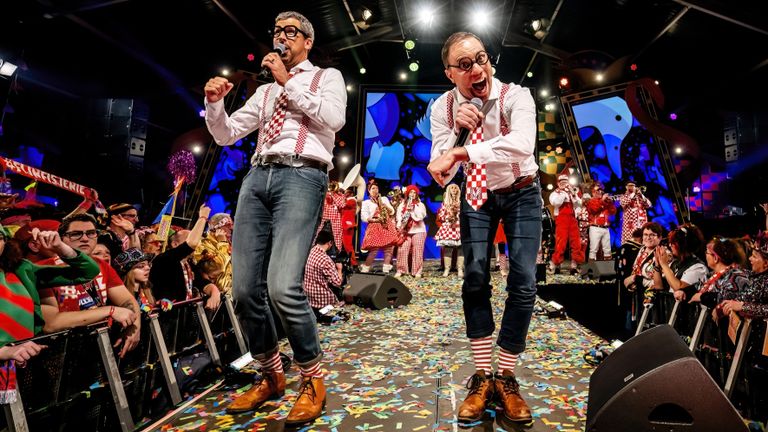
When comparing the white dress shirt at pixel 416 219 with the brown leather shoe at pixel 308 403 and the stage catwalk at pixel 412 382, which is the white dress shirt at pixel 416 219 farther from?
the brown leather shoe at pixel 308 403

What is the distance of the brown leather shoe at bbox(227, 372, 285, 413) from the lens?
2076 millimetres

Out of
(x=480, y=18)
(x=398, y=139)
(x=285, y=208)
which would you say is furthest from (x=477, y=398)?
(x=398, y=139)

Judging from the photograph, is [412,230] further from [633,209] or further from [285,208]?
[285,208]

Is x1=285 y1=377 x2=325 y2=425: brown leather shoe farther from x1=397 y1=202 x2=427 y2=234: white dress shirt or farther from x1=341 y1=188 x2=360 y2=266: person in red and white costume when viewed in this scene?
x1=341 y1=188 x2=360 y2=266: person in red and white costume

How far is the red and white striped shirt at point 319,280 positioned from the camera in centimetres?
509

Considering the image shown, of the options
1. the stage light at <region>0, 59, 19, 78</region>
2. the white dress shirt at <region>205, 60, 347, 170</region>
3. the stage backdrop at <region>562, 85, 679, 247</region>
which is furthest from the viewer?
the stage backdrop at <region>562, 85, 679, 247</region>

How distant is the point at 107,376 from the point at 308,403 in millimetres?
976

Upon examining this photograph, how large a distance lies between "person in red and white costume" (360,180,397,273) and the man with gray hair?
6671mm

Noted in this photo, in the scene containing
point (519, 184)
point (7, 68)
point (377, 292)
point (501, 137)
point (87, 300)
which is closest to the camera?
point (501, 137)

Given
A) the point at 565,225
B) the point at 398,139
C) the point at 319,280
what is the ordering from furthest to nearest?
the point at 398,139, the point at 565,225, the point at 319,280

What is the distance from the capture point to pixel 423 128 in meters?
12.9

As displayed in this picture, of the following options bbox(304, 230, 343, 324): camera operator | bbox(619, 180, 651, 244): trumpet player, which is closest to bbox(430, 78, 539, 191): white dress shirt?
bbox(304, 230, 343, 324): camera operator

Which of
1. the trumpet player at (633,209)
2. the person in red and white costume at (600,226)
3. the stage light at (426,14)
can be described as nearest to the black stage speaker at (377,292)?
the person in red and white costume at (600,226)

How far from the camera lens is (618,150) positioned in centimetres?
1233
